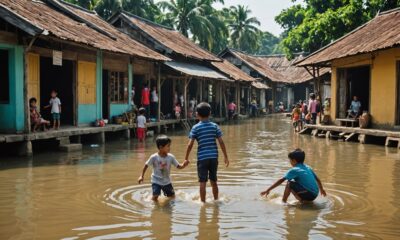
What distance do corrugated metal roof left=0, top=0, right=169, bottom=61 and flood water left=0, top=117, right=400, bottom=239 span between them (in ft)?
11.8

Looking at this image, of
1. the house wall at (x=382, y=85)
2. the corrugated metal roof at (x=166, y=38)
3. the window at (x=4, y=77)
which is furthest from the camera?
the corrugated metal roof at (x=166, y=38)

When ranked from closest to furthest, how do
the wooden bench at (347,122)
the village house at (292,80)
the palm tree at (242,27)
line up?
the wooden bench at (347,122)
the village house at (292,80)
the palm tree at (242,27)

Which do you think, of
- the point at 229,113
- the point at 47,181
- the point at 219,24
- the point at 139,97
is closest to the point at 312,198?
the point at 47,181

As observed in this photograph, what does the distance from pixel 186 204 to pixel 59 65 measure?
964 centimetres

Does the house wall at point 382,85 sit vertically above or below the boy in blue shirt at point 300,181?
above

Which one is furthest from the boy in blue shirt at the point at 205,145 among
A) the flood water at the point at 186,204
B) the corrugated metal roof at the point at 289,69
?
the corrugated metal roof at the point at 289,69

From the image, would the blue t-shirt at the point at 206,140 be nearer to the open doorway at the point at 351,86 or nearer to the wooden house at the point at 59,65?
the wooden house at the point at 59,65

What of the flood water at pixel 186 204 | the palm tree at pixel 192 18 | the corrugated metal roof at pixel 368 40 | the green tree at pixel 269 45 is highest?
the green tree at pixel 269 45

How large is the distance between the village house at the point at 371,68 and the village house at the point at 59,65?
7515 mm

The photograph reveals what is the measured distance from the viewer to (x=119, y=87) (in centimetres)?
1938

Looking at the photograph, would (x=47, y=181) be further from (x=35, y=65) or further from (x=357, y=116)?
(x=357, y=116)

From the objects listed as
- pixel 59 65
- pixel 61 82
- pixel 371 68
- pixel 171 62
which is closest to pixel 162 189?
pixel 59 65

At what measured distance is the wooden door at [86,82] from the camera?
1605 cm


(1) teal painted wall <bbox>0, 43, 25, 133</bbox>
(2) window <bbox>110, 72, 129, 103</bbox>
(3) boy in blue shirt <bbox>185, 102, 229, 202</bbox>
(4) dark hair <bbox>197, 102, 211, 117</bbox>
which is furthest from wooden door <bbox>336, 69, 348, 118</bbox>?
(4) dark hair <bbox>197, 102, 211, 117</bbox>
